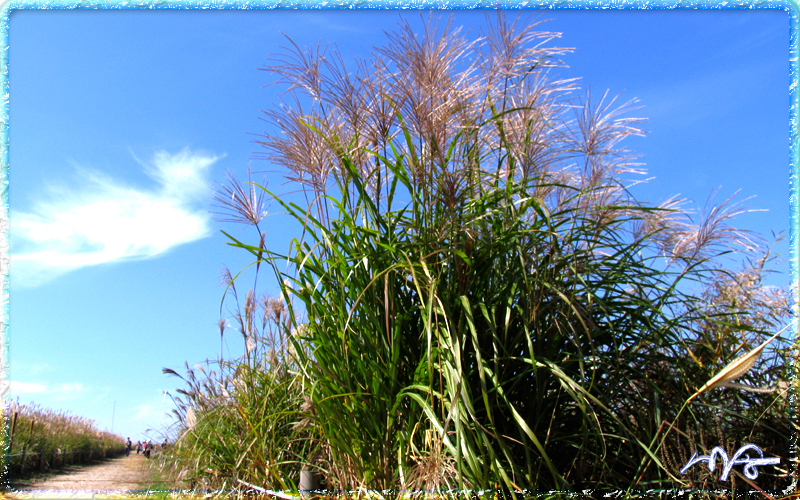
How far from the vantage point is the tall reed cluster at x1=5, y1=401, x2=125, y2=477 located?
5.71 meters

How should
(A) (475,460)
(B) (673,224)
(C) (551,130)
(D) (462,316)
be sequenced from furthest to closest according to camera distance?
(B) (673,224)
(C) (551,130)
(D) (462,316)
(A) (475,460)

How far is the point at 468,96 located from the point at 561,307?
0.91m

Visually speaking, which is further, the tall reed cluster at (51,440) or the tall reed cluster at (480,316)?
the tall reed cluster at (51,440)

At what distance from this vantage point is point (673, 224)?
278 cm

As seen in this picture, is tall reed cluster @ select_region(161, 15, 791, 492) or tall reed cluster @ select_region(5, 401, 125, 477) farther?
tall reed cluster @ select_region(5, 401, 125, 477)

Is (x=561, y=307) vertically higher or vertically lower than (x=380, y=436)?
higher

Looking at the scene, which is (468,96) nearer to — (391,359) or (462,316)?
(462,316)

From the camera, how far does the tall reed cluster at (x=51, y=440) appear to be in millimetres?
5711

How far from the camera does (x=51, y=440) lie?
25.8 ft

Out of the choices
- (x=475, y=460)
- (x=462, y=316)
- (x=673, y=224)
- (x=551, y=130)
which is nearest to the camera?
(x=475, y=460)

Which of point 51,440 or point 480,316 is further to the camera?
point 51,440

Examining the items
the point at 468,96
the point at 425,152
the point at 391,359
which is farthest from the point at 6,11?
the point at 391,359

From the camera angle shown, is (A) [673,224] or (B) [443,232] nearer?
(B) [443,232]

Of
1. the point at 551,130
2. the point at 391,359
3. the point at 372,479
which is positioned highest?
the point at 551,130
